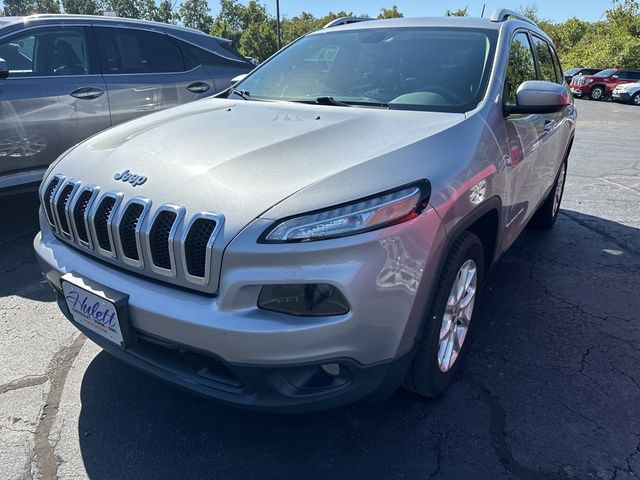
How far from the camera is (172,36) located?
5.54m

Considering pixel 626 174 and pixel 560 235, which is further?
pixel 626 174

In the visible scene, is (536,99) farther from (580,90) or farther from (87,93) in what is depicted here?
(580,90)

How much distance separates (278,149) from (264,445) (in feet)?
4.01

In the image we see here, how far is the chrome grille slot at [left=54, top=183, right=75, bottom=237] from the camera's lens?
227cm

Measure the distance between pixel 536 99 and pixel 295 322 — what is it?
5.72ft

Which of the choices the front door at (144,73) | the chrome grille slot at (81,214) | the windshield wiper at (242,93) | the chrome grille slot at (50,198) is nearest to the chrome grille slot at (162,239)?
the chrome grille slot at (81,214)

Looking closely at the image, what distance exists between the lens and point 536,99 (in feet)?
8.61

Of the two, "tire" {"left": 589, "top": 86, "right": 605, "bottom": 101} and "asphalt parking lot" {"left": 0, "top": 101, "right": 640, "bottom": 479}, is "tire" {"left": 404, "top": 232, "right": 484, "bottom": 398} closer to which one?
"asphalt parking lot" {"left": 0, "top": 101, "right": 640, "bottom": 479}

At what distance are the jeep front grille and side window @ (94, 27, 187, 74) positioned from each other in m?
3.10

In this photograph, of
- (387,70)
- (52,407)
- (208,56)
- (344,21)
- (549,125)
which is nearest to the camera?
(52,407)

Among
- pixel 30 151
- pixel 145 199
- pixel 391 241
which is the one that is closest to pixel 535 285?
pixel 391 241

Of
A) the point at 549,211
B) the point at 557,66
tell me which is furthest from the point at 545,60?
the point at 549,211

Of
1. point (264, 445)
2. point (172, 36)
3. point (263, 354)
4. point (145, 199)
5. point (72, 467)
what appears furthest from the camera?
point (172, 36)

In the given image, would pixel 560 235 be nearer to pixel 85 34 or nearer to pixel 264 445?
pixel 264 445
